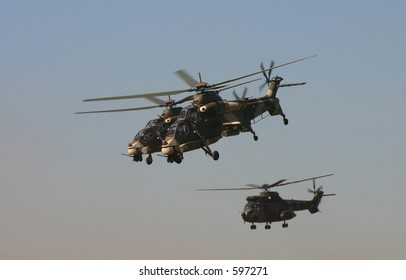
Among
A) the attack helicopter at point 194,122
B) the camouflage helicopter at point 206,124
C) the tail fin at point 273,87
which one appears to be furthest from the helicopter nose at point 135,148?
the tail fin at point 273,87

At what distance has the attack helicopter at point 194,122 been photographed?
69.4 m

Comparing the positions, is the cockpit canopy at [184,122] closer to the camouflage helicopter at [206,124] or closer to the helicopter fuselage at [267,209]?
the camouflage helicopter at [206,124]

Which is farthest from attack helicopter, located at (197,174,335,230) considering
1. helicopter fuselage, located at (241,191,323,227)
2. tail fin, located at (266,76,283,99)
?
tail fin, located at (266,76,283,99)

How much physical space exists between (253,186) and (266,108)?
52.1 feet

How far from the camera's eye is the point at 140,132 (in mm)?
75188

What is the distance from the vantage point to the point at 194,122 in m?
70.7

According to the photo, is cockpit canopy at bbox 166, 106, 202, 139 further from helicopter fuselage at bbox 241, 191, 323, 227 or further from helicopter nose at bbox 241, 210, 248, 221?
helicopter fuselage at bbox 241, 191, 323, 227

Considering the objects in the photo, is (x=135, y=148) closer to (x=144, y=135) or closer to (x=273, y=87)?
(x=144, y=135)

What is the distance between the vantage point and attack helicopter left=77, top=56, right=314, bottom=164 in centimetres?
6938

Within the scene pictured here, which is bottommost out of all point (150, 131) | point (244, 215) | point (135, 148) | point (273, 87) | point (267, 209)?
point (244, 215)

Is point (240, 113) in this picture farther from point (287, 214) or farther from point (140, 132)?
point (287, 214)

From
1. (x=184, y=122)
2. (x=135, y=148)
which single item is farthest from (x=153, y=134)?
(x=184, y=122)
